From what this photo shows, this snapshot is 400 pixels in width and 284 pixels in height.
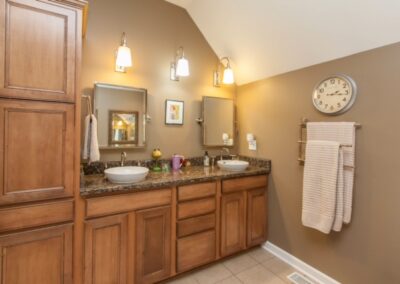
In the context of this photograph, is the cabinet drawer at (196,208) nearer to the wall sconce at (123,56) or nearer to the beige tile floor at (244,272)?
the beige tile floor at (244,272)

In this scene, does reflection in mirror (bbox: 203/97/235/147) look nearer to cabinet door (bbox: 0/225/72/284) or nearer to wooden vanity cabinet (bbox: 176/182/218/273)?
wooden vanity cabinet (bbox: 176/182/218/273)

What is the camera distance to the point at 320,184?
5.82ft

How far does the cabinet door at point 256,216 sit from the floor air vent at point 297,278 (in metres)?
0.44

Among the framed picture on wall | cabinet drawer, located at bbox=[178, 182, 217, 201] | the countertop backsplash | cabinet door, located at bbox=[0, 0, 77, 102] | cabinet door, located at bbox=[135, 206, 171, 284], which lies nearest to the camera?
cabinet door, located at bbox=[0, 0, 77, 102]

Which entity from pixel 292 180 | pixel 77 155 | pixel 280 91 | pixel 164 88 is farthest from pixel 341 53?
pixel 77 155

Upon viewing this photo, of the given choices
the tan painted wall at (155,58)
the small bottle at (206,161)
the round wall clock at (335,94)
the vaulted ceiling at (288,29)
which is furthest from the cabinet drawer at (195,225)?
the vaulted ceiling at (288,29)

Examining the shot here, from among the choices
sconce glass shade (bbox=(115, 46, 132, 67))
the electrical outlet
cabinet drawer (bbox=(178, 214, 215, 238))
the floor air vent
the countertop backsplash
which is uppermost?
sconce glass shade (bbox=(115, 46, 132, 67))

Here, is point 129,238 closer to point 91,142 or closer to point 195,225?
point 195,225

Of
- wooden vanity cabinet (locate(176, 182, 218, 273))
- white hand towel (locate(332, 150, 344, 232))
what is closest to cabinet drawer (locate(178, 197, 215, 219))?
wooden vanity cabinet (locate(176, 182, 218, 273))

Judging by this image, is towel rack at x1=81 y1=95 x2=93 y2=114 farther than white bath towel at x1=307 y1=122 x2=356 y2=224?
Yes

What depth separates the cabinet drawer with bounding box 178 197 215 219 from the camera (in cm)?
180

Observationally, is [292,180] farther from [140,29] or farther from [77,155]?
Answer: [140,29]

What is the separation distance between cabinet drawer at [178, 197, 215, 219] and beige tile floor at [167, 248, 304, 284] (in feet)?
1.92

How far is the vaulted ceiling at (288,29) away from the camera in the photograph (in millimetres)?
1450
